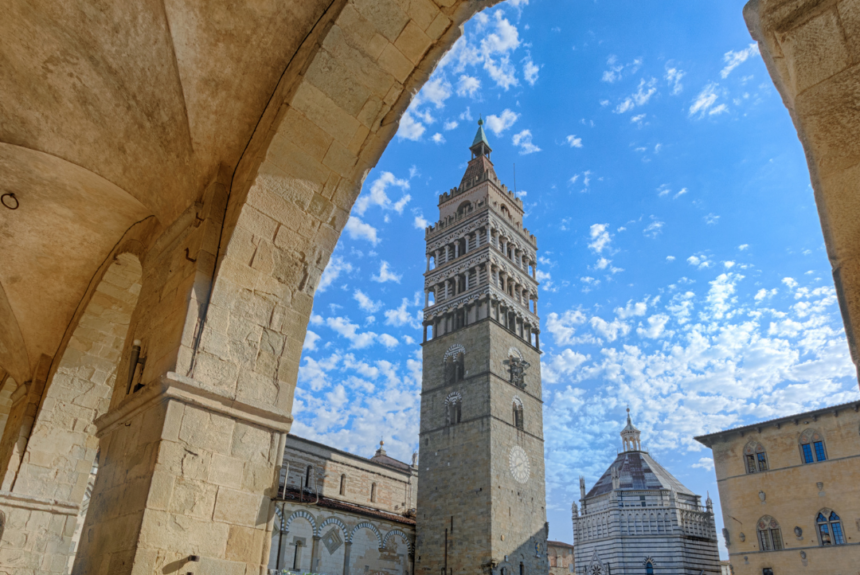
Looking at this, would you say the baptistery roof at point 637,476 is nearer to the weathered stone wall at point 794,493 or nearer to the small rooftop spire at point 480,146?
the weathered stone wall at point 794,493

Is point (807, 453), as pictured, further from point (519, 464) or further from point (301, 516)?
point (301, 516)

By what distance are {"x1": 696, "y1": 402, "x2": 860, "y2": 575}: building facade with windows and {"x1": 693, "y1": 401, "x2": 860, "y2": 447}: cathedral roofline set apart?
0.04 meters

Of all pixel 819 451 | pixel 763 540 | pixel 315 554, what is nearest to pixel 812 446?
pixel 819 451

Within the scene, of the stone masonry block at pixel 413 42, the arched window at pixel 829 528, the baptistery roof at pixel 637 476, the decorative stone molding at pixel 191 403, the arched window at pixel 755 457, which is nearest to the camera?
the decorative stone molding at pixel 191 403

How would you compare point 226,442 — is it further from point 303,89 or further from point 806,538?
point 806,538

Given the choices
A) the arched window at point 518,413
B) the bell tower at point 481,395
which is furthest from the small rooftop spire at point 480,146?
the arched window at point 518,413

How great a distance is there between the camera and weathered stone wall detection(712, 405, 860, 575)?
2178 centimetres

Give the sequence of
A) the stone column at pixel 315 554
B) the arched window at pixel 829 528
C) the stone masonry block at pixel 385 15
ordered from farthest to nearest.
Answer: the arched window at pixel 829 528, the stone column at pixel 315 554, the stone masonry block at pixel 385 15

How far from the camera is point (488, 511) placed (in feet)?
78.7

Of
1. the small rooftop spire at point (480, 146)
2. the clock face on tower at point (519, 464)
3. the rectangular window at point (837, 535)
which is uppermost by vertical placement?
the small rooftop spire at point (480, 146)

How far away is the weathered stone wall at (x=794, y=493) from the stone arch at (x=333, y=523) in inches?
651

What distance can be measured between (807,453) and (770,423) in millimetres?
1753

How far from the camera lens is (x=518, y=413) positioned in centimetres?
2844

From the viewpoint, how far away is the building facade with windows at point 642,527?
35.4 m
